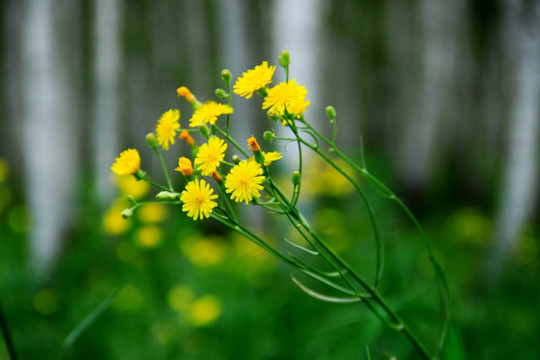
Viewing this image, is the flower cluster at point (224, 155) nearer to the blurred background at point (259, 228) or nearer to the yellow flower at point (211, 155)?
the yellow flower at point (211, 155)

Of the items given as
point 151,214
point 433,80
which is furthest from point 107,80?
point 433,80

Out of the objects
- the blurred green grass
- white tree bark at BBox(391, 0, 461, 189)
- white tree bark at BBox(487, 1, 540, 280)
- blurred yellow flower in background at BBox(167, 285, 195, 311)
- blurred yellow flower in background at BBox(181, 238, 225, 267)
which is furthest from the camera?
white tree bark at BBox(391, 0, 461, 189)

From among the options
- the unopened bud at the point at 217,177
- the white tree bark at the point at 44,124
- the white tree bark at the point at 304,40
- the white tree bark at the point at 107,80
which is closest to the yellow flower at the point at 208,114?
the unopened bud at the point at 217,177

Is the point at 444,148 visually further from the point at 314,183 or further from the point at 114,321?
the point at 114,321

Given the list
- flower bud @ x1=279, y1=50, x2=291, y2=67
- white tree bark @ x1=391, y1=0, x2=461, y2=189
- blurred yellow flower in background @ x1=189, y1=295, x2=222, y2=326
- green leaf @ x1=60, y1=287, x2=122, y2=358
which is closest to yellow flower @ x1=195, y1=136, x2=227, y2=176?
flower bud @ x1=279, y1=50, x2=291, y2=67

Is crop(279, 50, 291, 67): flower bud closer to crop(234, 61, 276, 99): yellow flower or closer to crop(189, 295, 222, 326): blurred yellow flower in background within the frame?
crop(234, 61, 276, 99): yellow flower

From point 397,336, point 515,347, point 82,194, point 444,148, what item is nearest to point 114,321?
point 397,336
